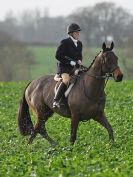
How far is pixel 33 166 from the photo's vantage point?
10.1m

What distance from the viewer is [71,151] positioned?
1202 centimetres

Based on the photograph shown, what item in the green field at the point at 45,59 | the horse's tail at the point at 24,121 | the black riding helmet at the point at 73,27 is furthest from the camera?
the green field at the point at 45,59

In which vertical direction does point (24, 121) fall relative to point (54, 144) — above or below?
above

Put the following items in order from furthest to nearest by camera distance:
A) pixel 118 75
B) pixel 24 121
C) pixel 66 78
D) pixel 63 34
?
pixel 63 34 → pixel 24 121 → pixel 66 78 → pixel 118 75

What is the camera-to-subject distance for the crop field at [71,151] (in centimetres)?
914

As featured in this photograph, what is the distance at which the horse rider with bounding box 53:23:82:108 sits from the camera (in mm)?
13414

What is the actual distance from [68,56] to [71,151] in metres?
2.73

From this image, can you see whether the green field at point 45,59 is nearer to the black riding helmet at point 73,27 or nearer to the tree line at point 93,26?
the tree line at point 93,26

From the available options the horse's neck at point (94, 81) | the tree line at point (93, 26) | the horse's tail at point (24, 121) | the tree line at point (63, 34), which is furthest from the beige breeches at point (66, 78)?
the tree line at point (93, 26)

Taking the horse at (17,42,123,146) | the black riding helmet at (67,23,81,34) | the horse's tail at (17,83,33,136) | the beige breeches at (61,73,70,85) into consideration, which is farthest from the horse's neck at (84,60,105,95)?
the horse's tail at (17,83,33,136)

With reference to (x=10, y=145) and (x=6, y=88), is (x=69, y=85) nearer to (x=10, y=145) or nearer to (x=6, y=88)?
(x=10, y=145)

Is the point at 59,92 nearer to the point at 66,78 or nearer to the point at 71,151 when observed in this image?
the point at 66,78

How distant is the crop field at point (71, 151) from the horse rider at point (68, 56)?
149cm

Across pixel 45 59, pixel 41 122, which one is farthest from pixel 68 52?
pixel 45 59
